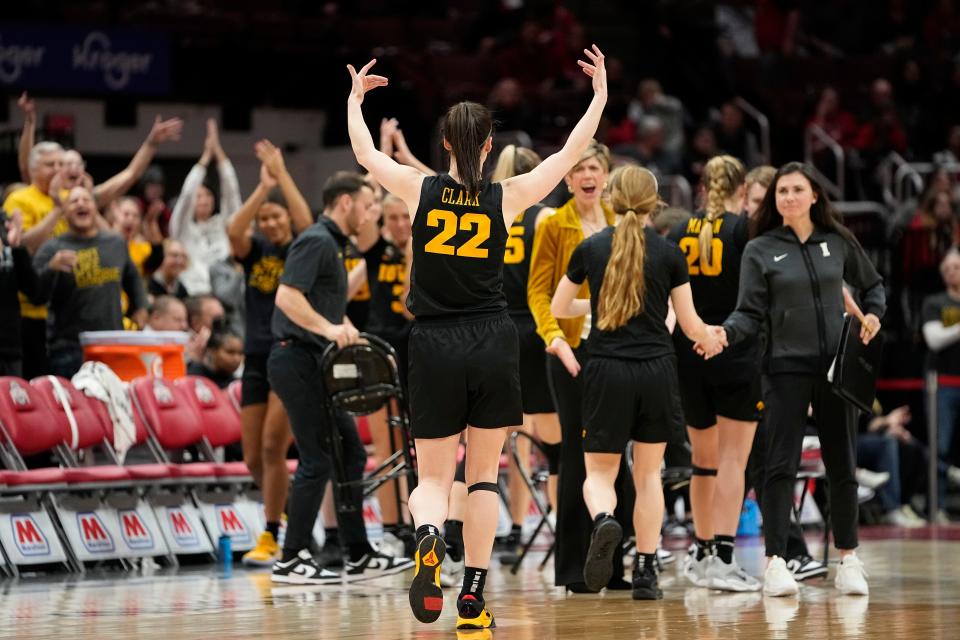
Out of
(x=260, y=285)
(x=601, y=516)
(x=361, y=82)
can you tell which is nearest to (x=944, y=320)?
(x=260, y=285)

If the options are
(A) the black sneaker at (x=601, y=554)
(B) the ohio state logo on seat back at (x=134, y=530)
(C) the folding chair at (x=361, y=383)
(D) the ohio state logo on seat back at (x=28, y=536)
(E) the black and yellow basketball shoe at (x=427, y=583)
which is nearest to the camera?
(E) the black and yellow basketball shoe at (x=427, y=583)

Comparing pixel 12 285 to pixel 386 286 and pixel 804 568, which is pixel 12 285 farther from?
pixel 804 568

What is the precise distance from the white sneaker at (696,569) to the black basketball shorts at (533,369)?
3.72 feet

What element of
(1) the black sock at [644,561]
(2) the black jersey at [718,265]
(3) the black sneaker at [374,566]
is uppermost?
(2) the black jersey at [718,265]

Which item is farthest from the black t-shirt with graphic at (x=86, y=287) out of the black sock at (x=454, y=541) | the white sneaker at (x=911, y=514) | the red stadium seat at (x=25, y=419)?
the white sneaker at (x=911, y=514)

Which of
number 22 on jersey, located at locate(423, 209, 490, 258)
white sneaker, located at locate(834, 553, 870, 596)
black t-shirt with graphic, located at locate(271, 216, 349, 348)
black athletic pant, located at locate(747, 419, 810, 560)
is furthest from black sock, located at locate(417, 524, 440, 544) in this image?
black athletic pant, located at locate(747, 419, 810, 560)

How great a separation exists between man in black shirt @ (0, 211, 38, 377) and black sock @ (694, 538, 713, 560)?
4437 millimetres

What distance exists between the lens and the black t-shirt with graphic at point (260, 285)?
10.1m

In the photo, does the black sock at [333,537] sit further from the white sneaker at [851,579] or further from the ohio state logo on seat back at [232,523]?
the white sneaker at [851,579]

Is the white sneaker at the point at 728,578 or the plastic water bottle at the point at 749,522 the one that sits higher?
the white sneaker at the point at 728,578

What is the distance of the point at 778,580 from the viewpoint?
26.9ft

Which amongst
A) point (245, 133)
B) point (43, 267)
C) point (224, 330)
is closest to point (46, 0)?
point (245, 133)

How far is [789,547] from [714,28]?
14.0 meters

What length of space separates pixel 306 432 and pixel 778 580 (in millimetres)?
2598
